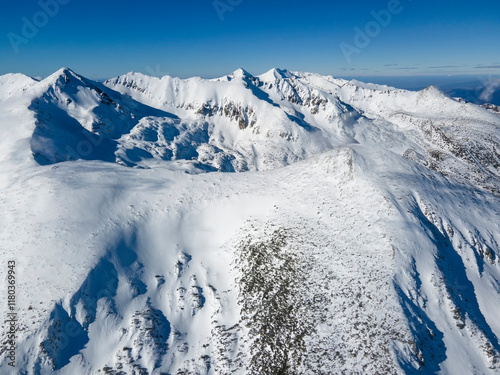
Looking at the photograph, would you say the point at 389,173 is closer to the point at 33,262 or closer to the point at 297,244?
the point at 297,244

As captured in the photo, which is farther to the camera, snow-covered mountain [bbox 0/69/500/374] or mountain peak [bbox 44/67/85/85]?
mountain peak [bbox 44/67/85/85]

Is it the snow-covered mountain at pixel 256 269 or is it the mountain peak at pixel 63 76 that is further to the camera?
the mountain peak at pixel 63 76

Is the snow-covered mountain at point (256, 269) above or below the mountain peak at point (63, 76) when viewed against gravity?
below

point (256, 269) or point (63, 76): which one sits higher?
point (63, 76)

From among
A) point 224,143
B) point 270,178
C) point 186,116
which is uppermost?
point 270,178

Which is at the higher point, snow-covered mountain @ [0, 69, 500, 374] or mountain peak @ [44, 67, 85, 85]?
mountain peak @ [44, 67, 85, 85]

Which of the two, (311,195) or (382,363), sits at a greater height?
(311,195)

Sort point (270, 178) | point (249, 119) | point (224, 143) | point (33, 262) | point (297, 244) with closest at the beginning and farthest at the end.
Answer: point (33, 262)
point (297, 244)
point (270, 178)
point (224, 143)
point (249, 119)

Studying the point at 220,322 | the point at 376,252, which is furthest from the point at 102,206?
the point at 376,252

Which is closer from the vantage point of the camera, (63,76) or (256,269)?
(256,269)

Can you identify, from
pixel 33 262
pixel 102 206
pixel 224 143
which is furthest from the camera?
pixel 224 143

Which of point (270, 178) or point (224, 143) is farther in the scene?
point (224, 143)
